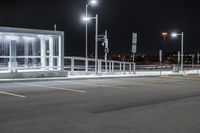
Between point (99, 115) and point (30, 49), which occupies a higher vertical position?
point (30, 49)

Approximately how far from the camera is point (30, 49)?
27750mm

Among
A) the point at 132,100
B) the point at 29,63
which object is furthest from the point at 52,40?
the point at 132,100

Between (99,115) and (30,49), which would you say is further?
(30,49)

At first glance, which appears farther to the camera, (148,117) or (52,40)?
(52,40)

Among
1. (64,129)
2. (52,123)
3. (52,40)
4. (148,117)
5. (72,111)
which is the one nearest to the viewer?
(64,129)

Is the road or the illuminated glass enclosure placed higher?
the illuminated glass enclosure

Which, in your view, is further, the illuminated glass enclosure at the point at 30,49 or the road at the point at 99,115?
the illuminated glass enclosure at the point at 30,49

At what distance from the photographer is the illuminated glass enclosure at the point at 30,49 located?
26.1 metres

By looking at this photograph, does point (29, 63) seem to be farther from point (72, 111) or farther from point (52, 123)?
point (52, 123)

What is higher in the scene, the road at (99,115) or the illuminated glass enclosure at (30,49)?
the illuminated glass enclosure at (30,49)

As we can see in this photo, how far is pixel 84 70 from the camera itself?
1352 inches

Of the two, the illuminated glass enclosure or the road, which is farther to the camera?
the illuminated glass enclosure

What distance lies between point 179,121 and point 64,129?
10.0ft

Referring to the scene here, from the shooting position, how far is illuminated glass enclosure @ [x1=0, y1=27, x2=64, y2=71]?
85.6 feet
